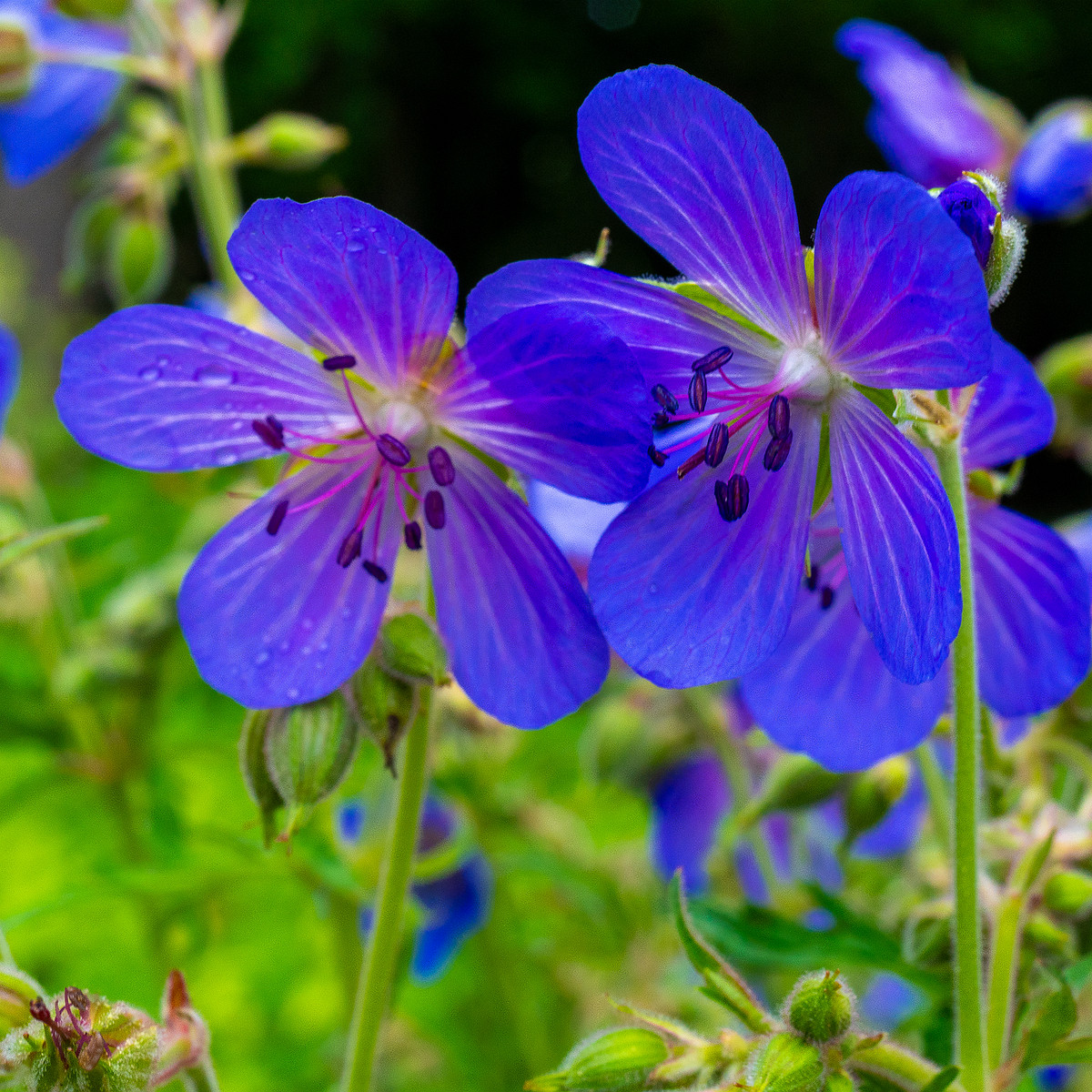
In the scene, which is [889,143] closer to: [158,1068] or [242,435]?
[242,435]

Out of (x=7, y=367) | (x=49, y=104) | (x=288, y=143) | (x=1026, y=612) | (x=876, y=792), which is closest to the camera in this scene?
(x=1026, y=612)

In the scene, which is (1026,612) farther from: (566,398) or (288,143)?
(288,143)

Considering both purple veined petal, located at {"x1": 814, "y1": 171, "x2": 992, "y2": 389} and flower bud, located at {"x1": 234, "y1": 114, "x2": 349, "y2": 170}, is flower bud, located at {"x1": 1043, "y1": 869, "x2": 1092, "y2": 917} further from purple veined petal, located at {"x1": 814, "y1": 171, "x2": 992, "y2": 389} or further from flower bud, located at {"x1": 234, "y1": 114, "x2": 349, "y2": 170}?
flower bud, located at {"x1": 234, "y1": 114, "x2": 349, "y2": 170}

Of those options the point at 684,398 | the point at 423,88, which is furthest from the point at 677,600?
the point at 423,88

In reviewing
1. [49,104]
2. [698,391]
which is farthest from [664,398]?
[49,104]

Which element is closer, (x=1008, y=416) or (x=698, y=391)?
(x=698, y=391)

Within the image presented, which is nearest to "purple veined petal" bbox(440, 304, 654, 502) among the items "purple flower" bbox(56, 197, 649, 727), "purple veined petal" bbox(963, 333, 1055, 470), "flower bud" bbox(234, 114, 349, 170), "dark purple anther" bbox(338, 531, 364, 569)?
"purple flower" bbox(56, 197, 649, 727)
